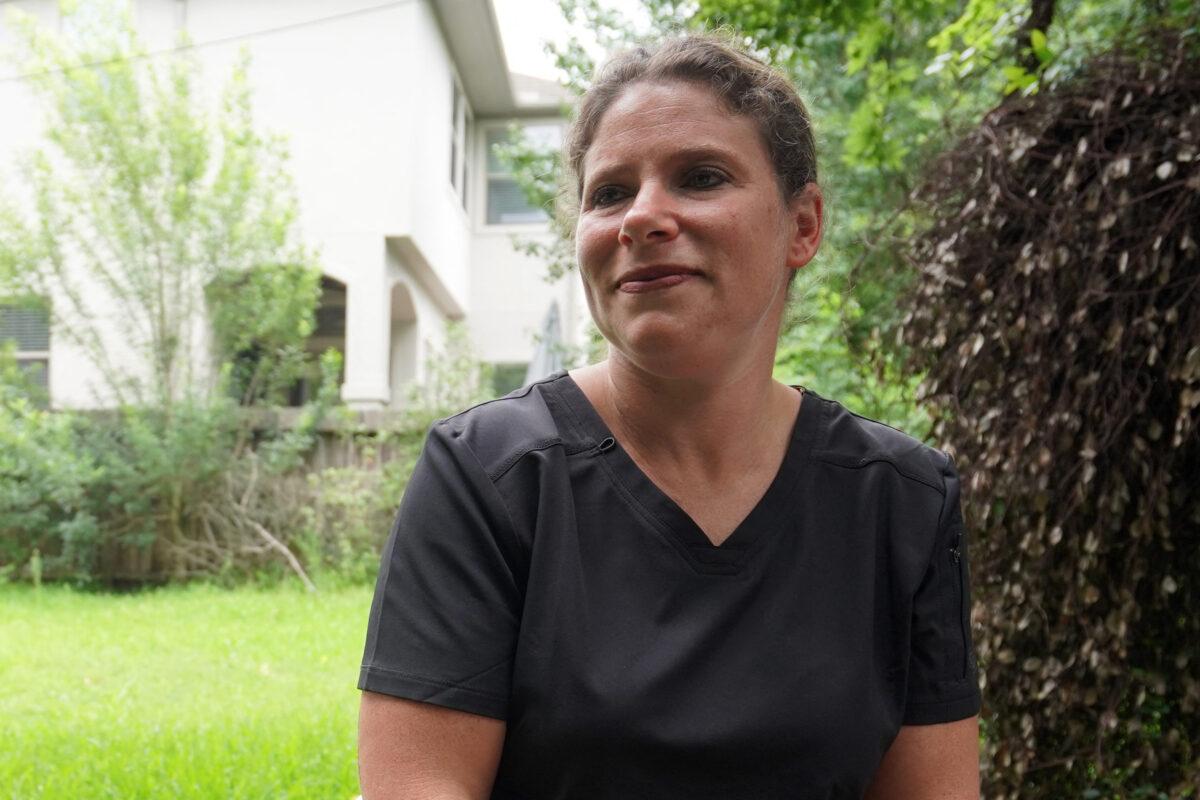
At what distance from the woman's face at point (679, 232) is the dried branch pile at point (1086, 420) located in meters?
1.18

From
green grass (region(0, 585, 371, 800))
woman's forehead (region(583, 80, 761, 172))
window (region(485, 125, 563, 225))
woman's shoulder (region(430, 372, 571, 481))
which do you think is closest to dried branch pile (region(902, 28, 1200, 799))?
woman's forehead (region(583, 80, 761, 172))

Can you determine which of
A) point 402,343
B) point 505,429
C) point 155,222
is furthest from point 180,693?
point 402,343

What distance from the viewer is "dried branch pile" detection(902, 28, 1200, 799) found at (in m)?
2.50

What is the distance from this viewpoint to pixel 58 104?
35.4 ft

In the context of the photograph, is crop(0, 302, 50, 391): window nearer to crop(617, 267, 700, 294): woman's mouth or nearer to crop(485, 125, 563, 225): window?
crop(485, 125, 563, 225): window

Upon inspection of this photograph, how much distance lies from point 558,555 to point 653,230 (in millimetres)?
430

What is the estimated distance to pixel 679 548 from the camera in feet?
5.17

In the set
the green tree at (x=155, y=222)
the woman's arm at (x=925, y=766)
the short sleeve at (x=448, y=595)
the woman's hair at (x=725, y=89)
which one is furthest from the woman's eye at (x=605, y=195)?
the green tree at (x=155, y=222)

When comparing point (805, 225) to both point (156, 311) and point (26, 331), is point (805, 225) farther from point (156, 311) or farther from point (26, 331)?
point (26, 331)

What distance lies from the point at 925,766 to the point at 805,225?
79 cm

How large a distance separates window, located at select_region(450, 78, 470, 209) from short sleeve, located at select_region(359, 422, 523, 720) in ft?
47.2

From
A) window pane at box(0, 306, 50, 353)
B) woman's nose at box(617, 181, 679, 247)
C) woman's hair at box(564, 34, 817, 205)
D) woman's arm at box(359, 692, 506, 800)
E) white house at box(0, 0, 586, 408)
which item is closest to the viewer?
woman's arm at box(359, 692, 506, 800)

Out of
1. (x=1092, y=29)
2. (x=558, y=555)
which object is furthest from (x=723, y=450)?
(x=1092, y=29)

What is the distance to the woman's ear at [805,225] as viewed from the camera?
176 cm
